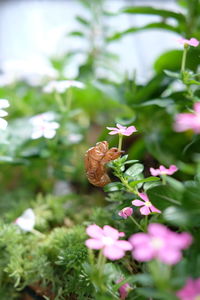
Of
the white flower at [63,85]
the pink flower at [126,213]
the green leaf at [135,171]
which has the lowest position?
the pink flower at [126,213]

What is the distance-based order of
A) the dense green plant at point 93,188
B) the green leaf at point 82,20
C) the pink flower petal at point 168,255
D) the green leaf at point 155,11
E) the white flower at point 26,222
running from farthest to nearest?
the green leaf at point 82,20 → the green leaf at point 155,11 → the white flower at point 26,222 → the dense green plant at point 93,188 → the pink flower petal at point 168,255

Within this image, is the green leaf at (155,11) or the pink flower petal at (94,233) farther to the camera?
the green leaf at (155,11)

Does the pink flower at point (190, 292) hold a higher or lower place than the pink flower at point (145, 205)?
higher

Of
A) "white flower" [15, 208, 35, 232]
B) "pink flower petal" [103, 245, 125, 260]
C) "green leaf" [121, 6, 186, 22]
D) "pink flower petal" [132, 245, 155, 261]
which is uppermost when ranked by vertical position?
"green leaf" [121, 6, 186, 22]

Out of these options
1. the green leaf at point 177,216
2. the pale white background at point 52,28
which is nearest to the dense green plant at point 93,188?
the green leaf at point 177,216

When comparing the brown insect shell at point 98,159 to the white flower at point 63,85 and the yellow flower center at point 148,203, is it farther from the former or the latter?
the white flower at point 63,85

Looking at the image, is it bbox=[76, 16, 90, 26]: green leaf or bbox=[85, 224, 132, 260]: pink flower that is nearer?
bbox=[85, 224, 132, 260]: pink flower

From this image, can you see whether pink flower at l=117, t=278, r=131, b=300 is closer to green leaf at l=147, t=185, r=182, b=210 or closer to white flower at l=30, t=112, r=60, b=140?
green leaf at l=147, t=185, r=182, b=210

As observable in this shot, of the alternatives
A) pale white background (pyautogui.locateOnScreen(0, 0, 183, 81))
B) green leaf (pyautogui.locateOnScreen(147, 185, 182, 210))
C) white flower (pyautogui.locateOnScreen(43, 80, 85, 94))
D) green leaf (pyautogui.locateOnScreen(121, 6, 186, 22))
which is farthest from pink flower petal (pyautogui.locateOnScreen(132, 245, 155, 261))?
pale white background (pyautogui.locateOnScreen(0, 0, 183, 81))

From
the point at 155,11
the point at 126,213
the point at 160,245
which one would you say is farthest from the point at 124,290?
the point at 155,11
